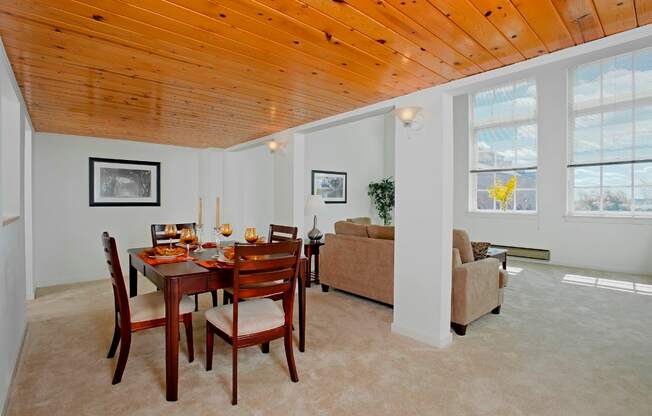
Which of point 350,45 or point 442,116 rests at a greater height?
point 350,45

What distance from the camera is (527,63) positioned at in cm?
233

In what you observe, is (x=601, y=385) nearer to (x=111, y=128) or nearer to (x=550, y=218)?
(x=550, y=218)

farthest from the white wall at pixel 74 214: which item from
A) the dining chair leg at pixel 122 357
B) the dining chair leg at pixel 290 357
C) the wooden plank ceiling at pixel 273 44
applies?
the dining chair leg at pixel 290 357

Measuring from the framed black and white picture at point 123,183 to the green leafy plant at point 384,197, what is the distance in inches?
175

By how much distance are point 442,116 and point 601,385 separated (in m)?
2.10

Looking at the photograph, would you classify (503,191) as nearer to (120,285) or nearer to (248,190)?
(248,190)

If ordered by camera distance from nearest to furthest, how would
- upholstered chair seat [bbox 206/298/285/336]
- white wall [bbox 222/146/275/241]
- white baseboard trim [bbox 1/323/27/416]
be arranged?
white baseboard trim [bbox 1/323/27/416] → upholstered chair seat [bbox 206/298/285/336] → white wall [bbox 222/146/275/241]

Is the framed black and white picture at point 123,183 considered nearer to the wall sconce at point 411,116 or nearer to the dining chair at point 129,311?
the dining chair at point 129,311

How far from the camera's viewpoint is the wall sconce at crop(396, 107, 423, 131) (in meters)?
2.93

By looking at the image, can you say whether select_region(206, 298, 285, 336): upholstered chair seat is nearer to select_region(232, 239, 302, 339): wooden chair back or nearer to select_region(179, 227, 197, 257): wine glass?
select_region(232, 239, 302, 339): wooden chair back

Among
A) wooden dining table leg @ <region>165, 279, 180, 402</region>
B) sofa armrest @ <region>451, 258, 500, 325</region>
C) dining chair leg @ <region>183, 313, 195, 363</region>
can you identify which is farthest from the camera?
sofa armrest @ <region>451, 258, 500, 325</region>

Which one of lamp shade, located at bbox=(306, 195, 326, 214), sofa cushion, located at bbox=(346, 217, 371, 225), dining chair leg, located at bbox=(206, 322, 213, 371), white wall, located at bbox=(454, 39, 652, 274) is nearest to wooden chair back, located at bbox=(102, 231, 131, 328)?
dining chair leg, located at bbox=(206, 322, 213, 371)

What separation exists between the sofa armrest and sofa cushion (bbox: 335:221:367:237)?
123 centimetres

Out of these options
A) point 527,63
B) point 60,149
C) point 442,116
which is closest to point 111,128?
point 60,149
